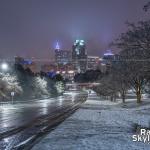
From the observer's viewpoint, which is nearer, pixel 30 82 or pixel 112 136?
pixel 112 136

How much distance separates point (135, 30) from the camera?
116ft

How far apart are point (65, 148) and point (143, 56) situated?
1955cm

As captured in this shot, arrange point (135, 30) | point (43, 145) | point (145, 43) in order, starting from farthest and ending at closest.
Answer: point (135, 30) < point (145, 43) < point (43, 145)

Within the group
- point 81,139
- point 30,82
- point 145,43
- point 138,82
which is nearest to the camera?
point 81,139

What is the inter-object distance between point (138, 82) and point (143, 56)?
27.5 m

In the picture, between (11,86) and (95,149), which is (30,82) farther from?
(95,149)

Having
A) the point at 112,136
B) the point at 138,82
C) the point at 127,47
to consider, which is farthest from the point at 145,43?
the point at 138,82

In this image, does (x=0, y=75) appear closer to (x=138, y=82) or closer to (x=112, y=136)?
(x=138, y=82)

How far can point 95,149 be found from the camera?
47.6 feet

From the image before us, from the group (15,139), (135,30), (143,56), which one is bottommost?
(15,139)

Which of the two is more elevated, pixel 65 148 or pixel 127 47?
pixel 127 47

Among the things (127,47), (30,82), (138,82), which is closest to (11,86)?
(30,82)

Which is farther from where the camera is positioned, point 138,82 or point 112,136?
point 138,82

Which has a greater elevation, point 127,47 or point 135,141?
point 127,47
